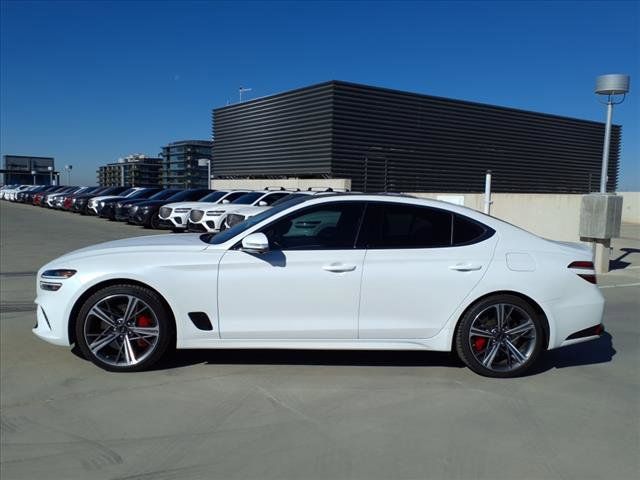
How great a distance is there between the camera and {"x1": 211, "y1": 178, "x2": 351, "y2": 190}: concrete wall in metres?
31.3

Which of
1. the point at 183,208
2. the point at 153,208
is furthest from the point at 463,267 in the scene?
the point at 153,208

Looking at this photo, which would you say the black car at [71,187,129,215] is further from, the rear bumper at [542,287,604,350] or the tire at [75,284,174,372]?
the rear bumper at [542,287,604,350]

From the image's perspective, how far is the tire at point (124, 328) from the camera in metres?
4.39

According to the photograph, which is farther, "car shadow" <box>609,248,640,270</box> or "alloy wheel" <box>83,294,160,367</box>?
"car shadow" <box>609,248,640,270</box>

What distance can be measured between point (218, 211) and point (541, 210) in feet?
32.9

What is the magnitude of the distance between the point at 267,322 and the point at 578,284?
2.67 m

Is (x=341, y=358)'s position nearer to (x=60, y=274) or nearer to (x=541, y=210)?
(x=60, y=274)

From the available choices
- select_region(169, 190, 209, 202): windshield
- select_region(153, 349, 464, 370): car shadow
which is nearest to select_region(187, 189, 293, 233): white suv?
select_region(169, 190, 209, 202): windshield

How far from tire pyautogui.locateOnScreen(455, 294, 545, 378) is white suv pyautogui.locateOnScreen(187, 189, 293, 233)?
11.6 meters

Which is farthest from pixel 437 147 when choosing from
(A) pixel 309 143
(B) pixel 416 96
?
(A) pixel 309 143

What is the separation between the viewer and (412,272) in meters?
4.45

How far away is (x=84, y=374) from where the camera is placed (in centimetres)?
445

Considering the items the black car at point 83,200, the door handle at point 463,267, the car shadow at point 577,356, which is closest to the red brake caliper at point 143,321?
the door handle at point 463,267

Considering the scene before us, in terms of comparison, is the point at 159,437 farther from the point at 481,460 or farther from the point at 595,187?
the point at 595,187
